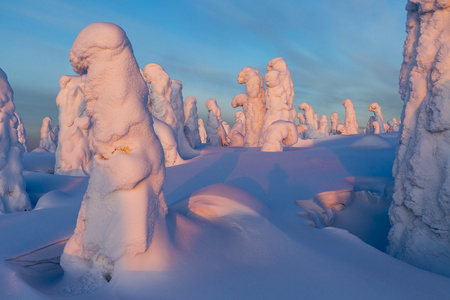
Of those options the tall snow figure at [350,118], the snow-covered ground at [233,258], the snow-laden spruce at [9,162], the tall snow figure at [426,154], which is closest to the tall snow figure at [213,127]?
the tall snow figure at [350,118]

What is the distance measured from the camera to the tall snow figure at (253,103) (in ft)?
60.4

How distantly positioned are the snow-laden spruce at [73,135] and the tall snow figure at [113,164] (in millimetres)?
9139

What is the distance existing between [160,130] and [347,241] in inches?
323

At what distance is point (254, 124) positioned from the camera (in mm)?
18781

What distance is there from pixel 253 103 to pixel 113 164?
53.4 ft

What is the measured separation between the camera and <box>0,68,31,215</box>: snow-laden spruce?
699cm

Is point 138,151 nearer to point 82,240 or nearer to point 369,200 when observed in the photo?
point 82,240

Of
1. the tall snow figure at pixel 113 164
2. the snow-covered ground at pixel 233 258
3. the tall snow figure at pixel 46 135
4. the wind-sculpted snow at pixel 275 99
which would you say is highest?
the wind-sculpted snow at pixel 275 99

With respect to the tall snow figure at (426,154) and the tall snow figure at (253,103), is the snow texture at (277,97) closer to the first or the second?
the tall snow figure at (253,103)

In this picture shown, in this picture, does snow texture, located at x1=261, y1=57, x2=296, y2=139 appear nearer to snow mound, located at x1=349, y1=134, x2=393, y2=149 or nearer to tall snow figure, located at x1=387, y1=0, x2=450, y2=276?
snow mound, located at x1=349, y1=134, x2=393, y2=149

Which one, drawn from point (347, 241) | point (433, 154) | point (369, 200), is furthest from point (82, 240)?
point (369, 200)

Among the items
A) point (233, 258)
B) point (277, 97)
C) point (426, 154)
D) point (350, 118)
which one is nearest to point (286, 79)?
point (277, 97)

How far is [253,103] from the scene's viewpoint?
18.8m

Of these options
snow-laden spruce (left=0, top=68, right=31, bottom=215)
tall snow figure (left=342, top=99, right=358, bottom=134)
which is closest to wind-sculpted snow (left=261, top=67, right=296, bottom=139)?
snow-laden spruce (left=0, top=68, right=31, bottom=215)
